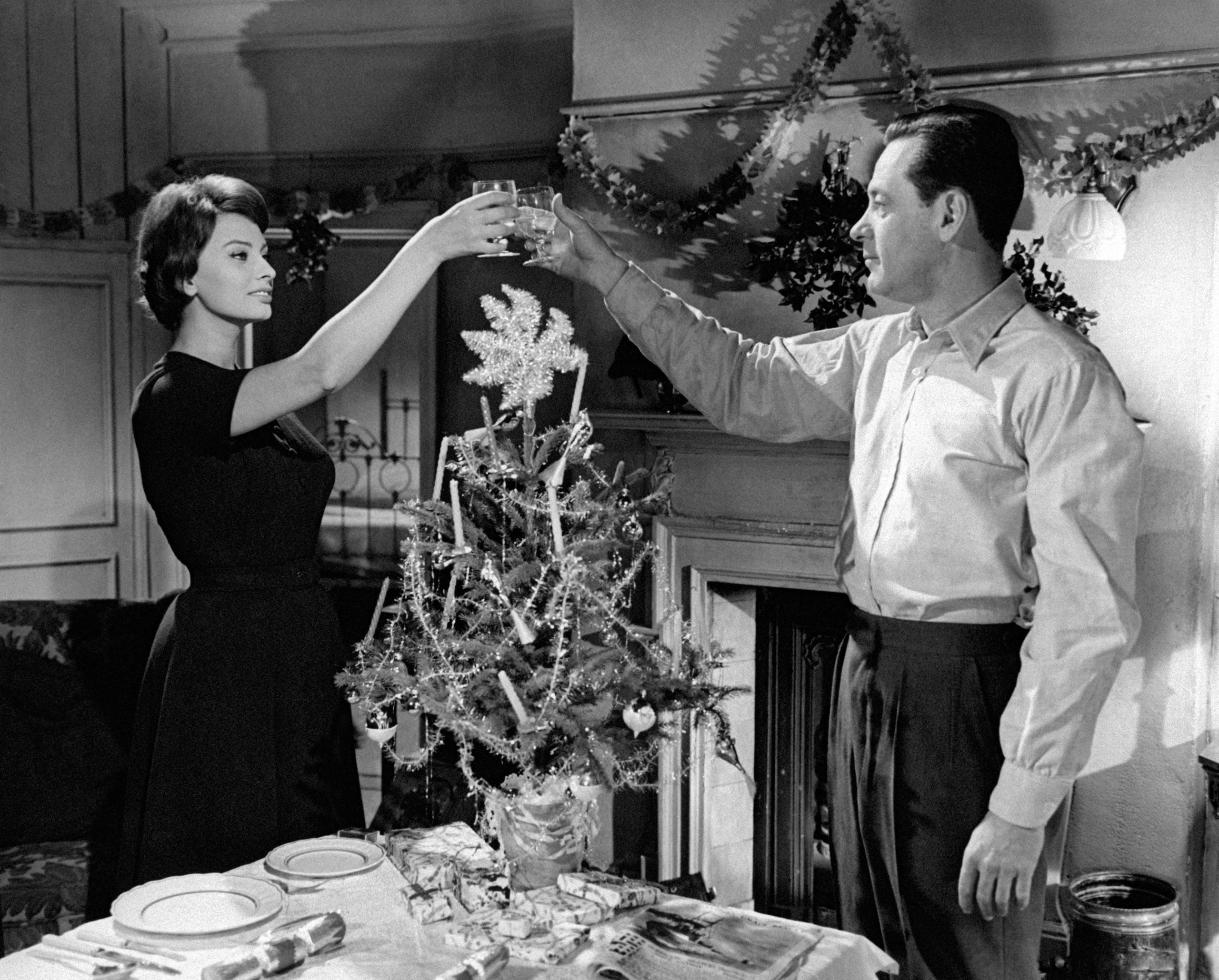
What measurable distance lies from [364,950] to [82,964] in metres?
0.33

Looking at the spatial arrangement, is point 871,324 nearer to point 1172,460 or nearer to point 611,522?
point 611,522

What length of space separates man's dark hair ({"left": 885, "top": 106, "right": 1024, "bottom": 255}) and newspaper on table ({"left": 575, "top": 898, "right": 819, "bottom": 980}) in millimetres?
1148

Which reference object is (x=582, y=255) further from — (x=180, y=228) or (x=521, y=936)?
(x=521, y=936)

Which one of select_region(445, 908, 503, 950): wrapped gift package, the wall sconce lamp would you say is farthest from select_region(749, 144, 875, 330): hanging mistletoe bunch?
select_region(445, 908, 503, 950): wrapped gift package

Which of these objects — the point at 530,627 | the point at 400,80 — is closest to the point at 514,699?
the point at 530,627

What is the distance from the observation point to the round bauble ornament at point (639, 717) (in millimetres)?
1794

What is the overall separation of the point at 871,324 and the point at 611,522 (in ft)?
2.59

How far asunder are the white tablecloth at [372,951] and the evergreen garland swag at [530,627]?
0.68 feet

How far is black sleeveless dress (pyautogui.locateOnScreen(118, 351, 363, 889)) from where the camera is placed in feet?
7.61

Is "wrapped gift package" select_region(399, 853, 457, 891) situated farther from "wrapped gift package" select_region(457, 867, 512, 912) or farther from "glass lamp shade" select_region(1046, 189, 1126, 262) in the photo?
"glass lamp shade" select_region(1046, 189, 1126, 262)

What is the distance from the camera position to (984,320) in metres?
2.14

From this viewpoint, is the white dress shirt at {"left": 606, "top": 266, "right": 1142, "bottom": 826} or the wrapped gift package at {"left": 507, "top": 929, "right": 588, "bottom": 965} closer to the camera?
the wrapped gift package at {"left": 507, "top": 929, "right": 588, "bottom": 965}

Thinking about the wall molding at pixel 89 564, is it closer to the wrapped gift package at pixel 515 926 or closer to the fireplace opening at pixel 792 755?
the fireplace opening at pixel 792 755

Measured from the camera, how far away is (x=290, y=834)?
2363 mm
